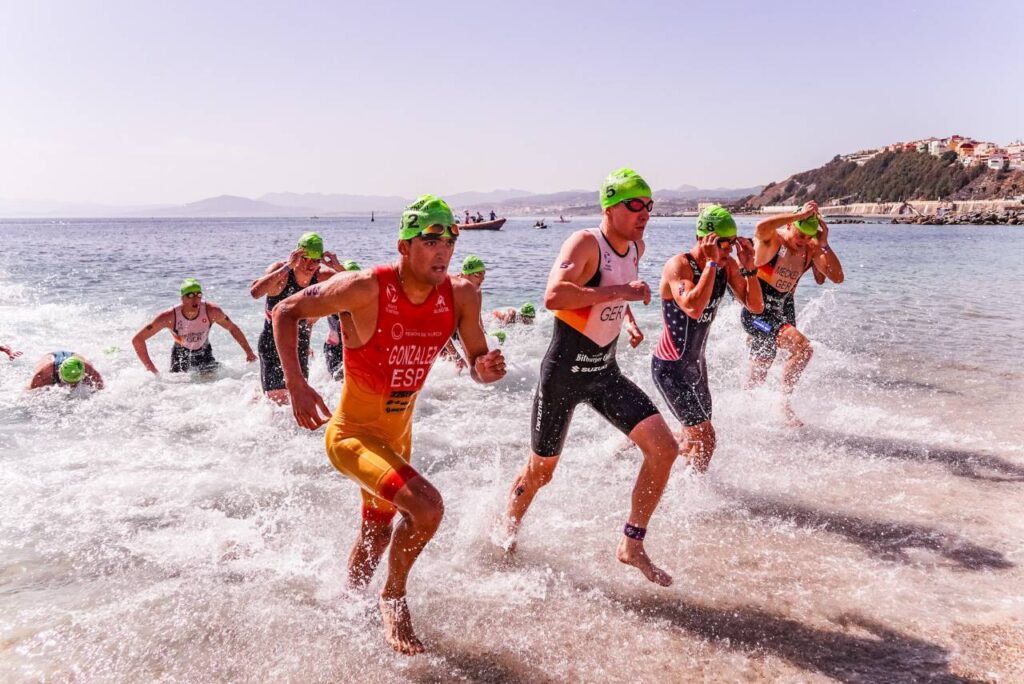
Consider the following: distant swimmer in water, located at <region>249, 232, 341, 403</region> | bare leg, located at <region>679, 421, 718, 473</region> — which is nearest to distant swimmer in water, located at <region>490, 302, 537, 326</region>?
distant swimmer in water, located at <region>249, 232, 341, 403</region>

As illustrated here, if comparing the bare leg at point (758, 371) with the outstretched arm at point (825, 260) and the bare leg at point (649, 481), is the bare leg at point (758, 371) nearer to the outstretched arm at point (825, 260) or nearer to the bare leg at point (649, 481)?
the outstretched arm at point (825, 260)

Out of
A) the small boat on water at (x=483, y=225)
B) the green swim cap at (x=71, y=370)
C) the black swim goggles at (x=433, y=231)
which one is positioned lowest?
the green swim cap at (x=71, y=370)

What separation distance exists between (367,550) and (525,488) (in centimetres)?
115

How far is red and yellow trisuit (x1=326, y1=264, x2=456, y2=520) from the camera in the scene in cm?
347

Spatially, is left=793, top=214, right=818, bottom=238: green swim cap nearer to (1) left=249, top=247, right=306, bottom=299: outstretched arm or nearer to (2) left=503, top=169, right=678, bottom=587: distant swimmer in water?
(2) left=503, top=169, right=678, bottom=587: distant swimmer in water

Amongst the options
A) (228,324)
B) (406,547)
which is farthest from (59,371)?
(406,547)

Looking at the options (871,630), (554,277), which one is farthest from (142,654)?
(871,630)

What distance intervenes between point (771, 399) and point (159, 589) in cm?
695

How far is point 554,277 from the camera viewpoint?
4121mm

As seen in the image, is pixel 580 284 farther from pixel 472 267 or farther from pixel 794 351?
pixel 472 267

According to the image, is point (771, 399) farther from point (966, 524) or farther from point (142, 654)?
point (142, 654)

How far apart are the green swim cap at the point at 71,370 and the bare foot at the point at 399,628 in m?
Answer: 7.67

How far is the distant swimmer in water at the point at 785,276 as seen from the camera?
7.31 m

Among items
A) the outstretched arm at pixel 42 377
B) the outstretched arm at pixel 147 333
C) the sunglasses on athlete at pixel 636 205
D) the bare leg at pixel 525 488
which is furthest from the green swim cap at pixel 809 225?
the outstretched arm at pixel 42 377
